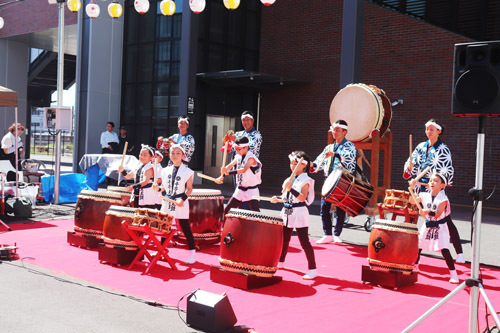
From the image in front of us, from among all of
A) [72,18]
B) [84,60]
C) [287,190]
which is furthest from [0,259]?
[72,18]

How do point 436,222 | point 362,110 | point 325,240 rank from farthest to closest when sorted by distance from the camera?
→ point 362,110
point 325,240
point 436,222

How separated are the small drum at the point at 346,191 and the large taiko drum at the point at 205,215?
61.7 inches

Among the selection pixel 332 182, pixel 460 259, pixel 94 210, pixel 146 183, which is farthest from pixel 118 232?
pixel 460 259

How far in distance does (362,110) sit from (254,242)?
3.78 meters

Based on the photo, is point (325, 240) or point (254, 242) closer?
point (254, 242)

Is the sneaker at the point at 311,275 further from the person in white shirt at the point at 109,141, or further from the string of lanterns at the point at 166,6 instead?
the person in white shirt at the point at 109,141

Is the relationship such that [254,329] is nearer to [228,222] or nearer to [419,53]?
[228,222]

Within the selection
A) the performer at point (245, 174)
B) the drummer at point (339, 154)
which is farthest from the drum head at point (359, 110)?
the performer at point (245, 174)

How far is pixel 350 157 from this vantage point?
7.23 meters

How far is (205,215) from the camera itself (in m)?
7.35

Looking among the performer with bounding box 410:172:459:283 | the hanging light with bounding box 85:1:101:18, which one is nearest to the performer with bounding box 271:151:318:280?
the performer with bounding box 410:172:459:283

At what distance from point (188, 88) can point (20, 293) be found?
1129cm

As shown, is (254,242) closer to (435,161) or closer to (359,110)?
(435,161)

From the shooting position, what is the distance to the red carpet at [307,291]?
4426mm
